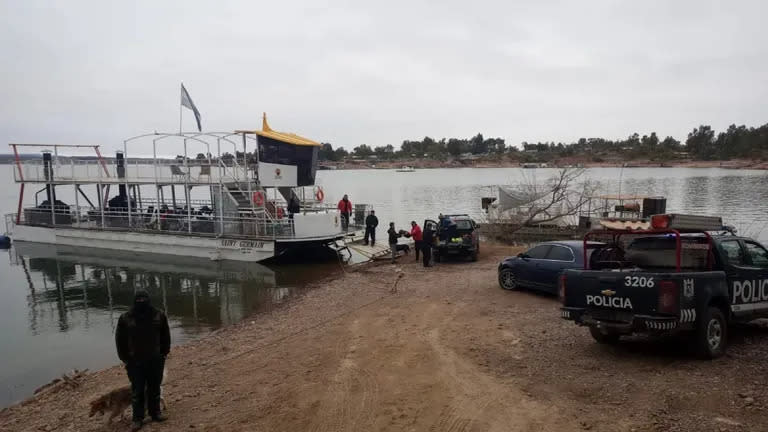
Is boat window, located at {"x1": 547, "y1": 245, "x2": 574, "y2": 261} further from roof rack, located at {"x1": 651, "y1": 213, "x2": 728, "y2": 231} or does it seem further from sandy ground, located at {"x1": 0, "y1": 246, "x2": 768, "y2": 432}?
roof rack, located at {"x1": 651, "y1": 213, "x2": 728, "y2": 231}

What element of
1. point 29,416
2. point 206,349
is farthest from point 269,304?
point 29,416

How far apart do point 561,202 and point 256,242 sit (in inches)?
690

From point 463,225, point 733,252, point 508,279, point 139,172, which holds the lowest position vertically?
point 508,279

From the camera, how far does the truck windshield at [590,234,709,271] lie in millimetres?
8000

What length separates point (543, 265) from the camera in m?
12.5

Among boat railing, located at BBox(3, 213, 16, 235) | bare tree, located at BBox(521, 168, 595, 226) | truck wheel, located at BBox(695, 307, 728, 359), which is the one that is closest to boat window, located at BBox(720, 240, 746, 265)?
truck wheel, located at BBox(695, 307, 728, 359)

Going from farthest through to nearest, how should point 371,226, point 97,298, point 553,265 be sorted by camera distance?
1. point 371,226
2. point 97,298
3. point 553,265

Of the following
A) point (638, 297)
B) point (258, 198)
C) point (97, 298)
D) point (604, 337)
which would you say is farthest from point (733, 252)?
point (97, 298)

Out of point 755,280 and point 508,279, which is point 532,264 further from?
→ point 755,280

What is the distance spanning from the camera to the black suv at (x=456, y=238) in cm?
1867

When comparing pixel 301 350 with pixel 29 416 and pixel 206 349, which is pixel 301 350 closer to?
pixel 206 349

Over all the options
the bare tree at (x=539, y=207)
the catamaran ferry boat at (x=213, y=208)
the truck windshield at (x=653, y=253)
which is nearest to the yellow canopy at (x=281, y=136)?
the catamaran ferry boat at (x=213, y=208)

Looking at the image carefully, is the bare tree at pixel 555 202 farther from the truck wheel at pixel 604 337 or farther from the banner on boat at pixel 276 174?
the truck wheel at pixel 604 337

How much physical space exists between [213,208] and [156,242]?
3316mm
